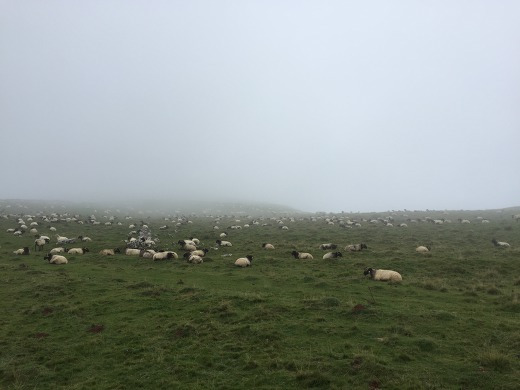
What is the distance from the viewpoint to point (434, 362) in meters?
9.62

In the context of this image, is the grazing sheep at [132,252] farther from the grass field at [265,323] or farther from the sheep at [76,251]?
the sheep at [76,251]

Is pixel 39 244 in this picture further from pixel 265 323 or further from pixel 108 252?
pixel 265 323

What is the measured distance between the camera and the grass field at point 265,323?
9445mm

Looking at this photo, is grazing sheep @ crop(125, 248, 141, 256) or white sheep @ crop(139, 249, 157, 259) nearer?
white sheep @ crop(139, 249, 157, 259)

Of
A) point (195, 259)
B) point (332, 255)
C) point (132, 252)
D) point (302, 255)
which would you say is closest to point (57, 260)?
point (132, 252)

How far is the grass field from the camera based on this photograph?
9445 millimetres

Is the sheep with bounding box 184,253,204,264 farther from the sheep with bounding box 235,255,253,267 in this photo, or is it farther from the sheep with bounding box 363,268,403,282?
the sheep with bounding box 363,268,403,282

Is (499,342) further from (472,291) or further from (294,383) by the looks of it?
(294,383)

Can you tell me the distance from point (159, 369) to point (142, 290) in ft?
25.2

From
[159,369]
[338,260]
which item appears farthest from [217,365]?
[338,260]

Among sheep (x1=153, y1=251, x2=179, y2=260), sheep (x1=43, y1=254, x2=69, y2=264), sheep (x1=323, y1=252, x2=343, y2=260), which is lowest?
sheep (x1=43, y1=254, x2=69, y2=264)

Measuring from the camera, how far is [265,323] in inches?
501

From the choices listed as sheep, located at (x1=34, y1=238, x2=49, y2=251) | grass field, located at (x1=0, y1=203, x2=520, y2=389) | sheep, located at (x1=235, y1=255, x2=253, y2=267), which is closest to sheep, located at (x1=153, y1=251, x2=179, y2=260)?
grass field, located at (x1=0, y1=203, x2=520, y2=389)

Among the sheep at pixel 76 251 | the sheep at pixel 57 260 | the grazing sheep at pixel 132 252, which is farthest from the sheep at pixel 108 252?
the sheep at pixel 57 260
